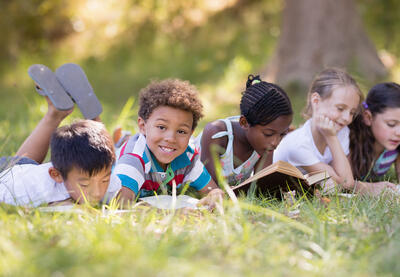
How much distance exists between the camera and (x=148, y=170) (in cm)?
316

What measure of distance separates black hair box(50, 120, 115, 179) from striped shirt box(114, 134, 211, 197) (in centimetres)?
23

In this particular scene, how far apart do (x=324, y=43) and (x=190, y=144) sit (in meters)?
5.81

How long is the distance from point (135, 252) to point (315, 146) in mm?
2396

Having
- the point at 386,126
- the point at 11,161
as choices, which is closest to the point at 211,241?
the point at 11,161

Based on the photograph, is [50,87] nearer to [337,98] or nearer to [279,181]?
[279,181]

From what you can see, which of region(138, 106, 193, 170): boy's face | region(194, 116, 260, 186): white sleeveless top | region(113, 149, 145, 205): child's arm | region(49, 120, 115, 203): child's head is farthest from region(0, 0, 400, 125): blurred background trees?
region(49, 120, 115, 203): child's head

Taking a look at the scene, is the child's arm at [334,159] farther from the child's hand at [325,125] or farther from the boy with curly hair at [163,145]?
the boy with curly hair at [163,145]

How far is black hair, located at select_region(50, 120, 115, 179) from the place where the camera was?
106 inches

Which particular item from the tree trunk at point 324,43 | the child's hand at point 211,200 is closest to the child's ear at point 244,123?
the child's hand at point 211,200

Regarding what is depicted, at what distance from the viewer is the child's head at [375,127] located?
393 cm

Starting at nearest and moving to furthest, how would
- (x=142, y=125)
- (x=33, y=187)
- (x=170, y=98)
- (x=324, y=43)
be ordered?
(x=33, y=187), (x=170, y=98), (x=142, y=125), (x=324, y=43)

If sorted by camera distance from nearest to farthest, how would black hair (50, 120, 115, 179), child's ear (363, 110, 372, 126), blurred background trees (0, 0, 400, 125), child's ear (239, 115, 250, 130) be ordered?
black hair (50, 120, 115, 179)
child's ear (239, 115, 250, 130)
child's ear (363, 110, 372, 126)
blurred background trees (0, 0, 400, 125)

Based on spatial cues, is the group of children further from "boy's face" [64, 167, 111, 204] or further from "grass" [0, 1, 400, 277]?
"grass" [0, 1, 400, 277]

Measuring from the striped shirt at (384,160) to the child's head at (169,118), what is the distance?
1.95 metres
